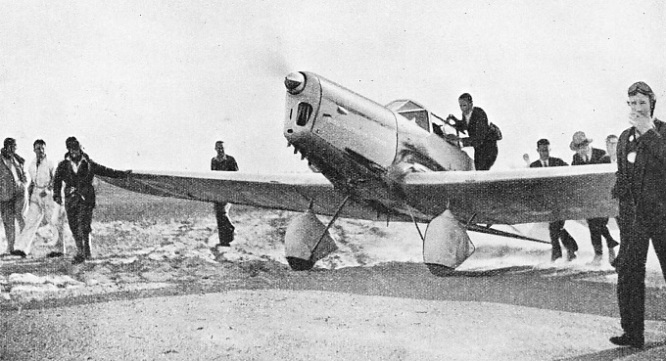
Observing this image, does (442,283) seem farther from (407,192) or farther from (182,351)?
(182,351)

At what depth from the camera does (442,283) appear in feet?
19.3

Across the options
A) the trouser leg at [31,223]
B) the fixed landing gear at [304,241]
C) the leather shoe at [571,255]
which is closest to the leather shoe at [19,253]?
the trouser leg at [31,223]

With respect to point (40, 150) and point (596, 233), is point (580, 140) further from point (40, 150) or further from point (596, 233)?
point (40, 150)

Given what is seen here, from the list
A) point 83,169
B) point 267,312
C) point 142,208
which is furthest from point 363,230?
point 267,312

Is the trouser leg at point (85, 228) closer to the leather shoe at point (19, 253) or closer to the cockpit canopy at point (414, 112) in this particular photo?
the leather shoe at point (19, 253)

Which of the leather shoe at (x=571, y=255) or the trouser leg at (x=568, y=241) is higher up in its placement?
the trouser leg at (x=568, y=241)

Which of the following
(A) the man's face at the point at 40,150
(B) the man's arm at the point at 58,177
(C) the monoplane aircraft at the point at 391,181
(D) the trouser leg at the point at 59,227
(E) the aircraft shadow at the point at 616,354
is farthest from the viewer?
(D) the trouser leg at the point at 59,227

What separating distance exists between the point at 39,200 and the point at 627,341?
289 inches

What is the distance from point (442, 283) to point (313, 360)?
3.09m

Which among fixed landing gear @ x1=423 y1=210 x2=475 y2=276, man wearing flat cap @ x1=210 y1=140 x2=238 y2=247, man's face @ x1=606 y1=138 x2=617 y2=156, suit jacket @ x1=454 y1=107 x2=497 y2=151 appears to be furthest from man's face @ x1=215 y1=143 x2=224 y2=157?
man's face @ x1=606 y1=138 x2=617 y2=156

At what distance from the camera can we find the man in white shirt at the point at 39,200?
739 centimetres

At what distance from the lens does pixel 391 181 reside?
20.4ft

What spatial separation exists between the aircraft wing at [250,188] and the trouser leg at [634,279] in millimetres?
4088

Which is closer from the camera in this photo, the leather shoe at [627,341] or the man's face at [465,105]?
the leather shoe at [627,341]
